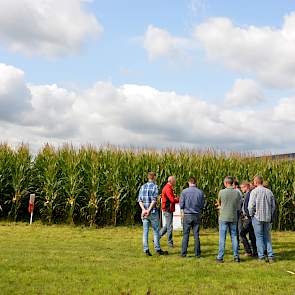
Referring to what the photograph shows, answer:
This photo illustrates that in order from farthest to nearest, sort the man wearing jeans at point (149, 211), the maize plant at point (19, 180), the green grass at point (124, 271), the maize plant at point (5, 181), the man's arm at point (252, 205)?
1. the maize plant at point (5, 181)
2. the maize plant at point (19, 180)
3. the man wearing jeans at point (149, 211)
4. the man's arm at point (252, 205)
5. the green grass at point (124, 271)

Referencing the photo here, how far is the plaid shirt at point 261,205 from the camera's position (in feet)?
36.1

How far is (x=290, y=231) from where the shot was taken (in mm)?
20172

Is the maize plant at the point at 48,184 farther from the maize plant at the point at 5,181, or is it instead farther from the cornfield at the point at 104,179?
the maize plant at the point at 5,181

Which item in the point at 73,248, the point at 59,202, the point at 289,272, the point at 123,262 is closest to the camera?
the point at 289,272

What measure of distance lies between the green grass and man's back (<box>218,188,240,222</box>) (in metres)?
1.03

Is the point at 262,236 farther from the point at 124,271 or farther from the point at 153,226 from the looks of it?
the point at 124,271

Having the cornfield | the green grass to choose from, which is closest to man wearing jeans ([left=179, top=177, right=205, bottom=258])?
the green grass

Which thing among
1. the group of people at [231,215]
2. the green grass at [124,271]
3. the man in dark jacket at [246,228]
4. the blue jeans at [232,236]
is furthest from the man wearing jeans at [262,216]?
the man in dark jacket at [246,228]

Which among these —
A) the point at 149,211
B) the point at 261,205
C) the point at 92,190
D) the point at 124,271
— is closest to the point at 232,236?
the point at 261,205

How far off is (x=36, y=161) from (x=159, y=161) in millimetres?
→ 5298

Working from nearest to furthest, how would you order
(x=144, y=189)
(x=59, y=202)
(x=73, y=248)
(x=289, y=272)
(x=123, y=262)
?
(x=289, y=272) < (x=123, y=262) < (x=144, y=189) < (x=73, y=248) < (x=59, y=202)

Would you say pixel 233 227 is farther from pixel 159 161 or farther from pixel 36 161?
pixel 36 161

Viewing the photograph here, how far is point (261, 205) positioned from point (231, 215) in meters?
0.73

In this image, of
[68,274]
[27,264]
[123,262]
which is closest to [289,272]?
[123,262]
